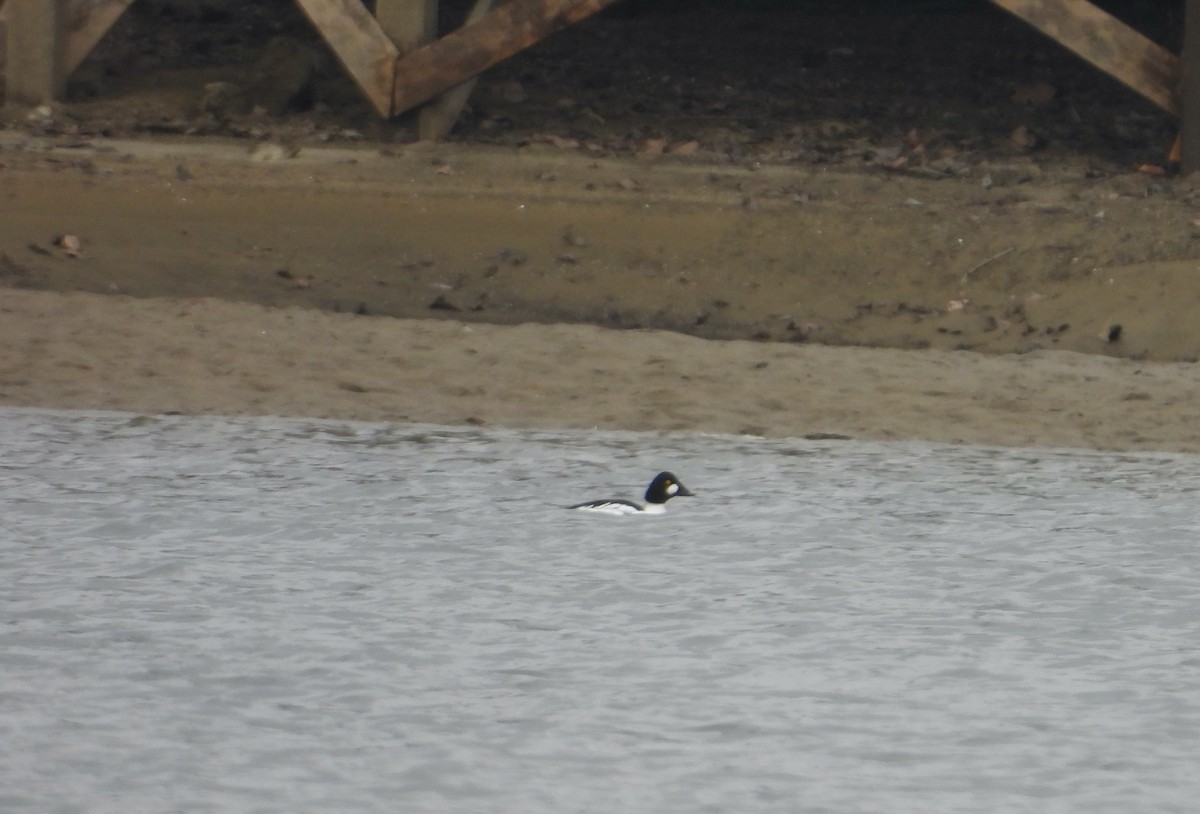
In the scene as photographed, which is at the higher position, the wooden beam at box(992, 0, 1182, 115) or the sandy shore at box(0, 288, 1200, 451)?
the wooden beam at box(992, 0, 1182, 115)

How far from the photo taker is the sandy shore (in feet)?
24.7

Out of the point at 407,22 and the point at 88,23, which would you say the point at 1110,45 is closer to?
the point at 407,22

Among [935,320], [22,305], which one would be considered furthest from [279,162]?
[935,320]

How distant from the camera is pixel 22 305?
8.54 metres

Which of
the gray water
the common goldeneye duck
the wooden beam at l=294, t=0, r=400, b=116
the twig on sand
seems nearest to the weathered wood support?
the wooden beam at l=294, t=0, r=400, b=116

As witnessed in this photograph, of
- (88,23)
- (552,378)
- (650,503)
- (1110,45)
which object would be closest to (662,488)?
(650,503)

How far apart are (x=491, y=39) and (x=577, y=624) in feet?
20.7

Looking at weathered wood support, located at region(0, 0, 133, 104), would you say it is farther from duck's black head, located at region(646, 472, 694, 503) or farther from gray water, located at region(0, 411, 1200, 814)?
duck's black head, located at region(646, 472, 694, 503)

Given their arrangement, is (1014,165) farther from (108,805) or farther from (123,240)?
(108,805)

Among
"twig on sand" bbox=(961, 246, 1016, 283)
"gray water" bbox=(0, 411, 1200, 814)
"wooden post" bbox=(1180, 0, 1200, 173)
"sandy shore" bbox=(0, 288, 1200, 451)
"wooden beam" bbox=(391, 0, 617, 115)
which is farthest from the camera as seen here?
"wooden beam" bbox=(391, 0, 617, 115)

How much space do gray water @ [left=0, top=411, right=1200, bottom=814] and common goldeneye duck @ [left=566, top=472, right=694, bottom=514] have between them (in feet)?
0.20

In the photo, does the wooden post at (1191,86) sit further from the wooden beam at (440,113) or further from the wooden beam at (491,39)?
the wooden beam at (440,113)

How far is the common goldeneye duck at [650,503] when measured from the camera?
232 inches

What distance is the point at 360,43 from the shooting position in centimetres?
1057
